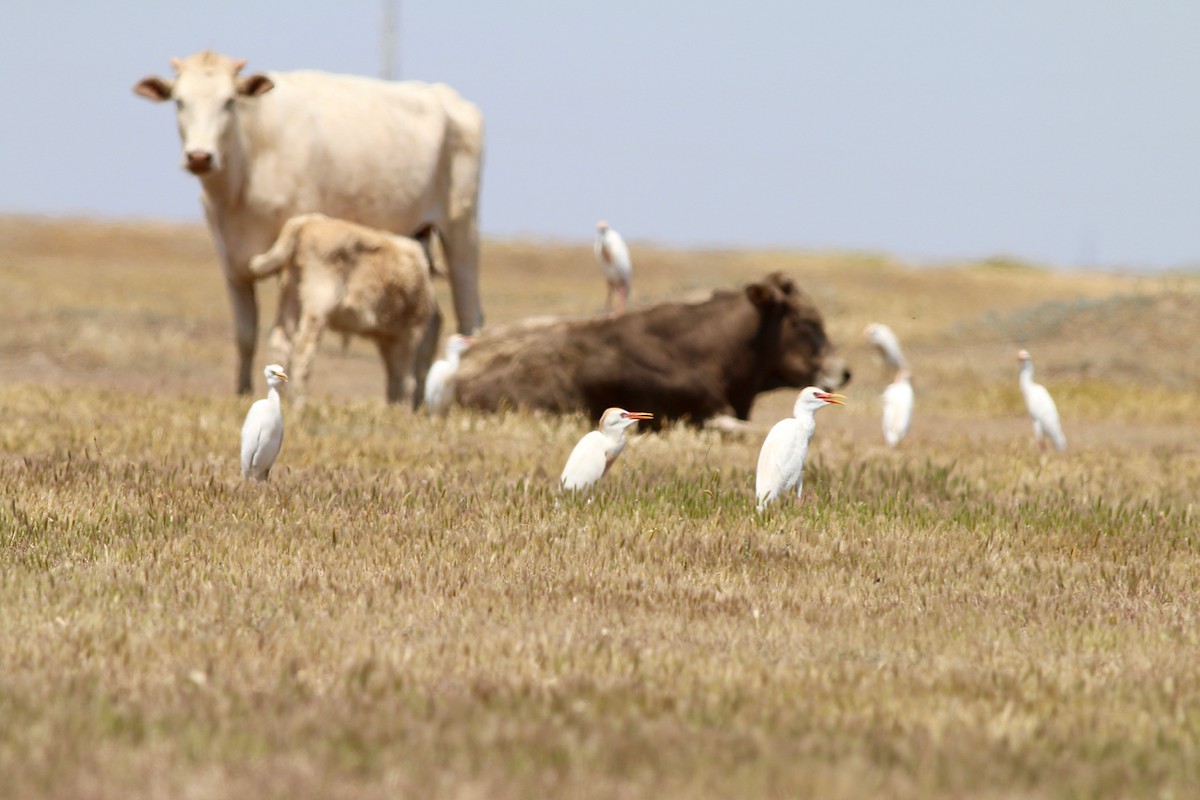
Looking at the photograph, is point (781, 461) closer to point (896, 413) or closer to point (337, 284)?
point (896, 413)

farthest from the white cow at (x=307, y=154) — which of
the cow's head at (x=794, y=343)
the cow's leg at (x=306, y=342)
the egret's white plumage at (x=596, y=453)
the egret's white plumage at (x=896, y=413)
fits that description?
the egret's white plumage at (x=596, y=453)

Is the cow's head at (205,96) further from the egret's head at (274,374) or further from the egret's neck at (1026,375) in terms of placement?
the egret's neck at (1026,375)

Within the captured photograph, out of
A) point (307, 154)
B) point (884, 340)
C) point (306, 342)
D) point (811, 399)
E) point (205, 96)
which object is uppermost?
point (205, 96)

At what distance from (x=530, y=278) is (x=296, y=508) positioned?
52.0 m

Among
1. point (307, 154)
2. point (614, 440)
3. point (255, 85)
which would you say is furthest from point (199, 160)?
point (614, 440)

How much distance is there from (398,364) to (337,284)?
5.05 ft

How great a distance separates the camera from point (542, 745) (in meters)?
4.27

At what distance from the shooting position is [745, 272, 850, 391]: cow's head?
605 inches

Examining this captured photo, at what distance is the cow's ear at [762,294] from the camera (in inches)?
590

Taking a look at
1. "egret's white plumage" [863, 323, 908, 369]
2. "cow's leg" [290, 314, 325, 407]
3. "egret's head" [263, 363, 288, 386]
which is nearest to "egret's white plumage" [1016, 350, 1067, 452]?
"cow's leg" [290, 314, 325, 407]

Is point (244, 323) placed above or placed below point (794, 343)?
below

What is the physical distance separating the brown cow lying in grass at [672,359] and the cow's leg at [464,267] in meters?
3.18

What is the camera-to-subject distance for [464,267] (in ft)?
62.4

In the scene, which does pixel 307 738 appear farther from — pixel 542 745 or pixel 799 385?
pixel 799 385
